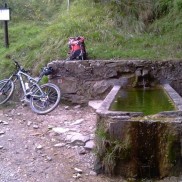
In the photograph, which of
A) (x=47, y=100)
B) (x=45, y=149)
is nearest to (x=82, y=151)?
(x=45, y=149)

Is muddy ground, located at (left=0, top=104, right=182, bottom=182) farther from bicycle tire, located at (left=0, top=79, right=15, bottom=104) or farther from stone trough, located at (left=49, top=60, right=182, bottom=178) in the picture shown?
bicycle tire, located at (left=0, top=79, right=15, bottom=104)

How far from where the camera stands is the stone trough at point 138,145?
14.3 ft

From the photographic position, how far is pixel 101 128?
4582mm

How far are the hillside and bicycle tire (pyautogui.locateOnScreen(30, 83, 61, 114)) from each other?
1.27 metres

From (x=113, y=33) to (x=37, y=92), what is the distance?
266cm

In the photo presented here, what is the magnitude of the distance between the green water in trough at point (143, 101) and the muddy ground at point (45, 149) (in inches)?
25.0

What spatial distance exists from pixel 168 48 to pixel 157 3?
74.3 inches

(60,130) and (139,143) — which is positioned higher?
(139,143)

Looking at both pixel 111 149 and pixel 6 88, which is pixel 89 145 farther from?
pixel 6 88

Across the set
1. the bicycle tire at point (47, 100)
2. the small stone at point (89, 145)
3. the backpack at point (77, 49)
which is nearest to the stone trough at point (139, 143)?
the small stone at point (89, 145)

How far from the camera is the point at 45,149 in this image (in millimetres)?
5520

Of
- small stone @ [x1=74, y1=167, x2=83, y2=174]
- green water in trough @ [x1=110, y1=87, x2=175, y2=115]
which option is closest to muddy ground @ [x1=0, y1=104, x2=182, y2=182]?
small stone @ [x1=74, y1=167, x2=83, y2=174]

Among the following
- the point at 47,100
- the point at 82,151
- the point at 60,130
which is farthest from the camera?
the point at 47,100

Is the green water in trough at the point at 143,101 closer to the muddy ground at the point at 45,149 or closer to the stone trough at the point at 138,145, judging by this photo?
the muddy ground at the point at 45,149
